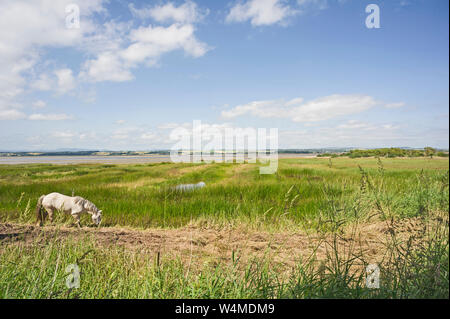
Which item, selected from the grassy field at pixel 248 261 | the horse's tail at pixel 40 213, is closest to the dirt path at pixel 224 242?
the grassy field at pixel 248 261

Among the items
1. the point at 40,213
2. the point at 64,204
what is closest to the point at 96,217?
the point at 64,204

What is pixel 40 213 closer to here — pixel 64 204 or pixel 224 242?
pixel 64 204

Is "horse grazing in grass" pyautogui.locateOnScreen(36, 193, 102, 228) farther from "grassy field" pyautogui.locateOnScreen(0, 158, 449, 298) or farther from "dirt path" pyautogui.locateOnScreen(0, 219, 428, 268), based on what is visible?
"dirt path" pyautogui.locateOnScreen(0, 219, 428, 268)

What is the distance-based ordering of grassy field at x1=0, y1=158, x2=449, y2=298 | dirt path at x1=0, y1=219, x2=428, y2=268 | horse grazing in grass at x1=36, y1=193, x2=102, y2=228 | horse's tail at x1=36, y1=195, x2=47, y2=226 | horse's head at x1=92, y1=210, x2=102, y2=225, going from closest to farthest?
1. grassy field at x1=0, y1=158, x2=449, y2=298
2. dirt path at x1=0, y1=219, x2=428, y2=268
3. horse grazing in grass at x1=36, y1=193, x2=102, y2=228
4. horse's tail at x1=36, y1=195, x2=47, y2=226
5. horse's head at x1=92, y1=210, x2=102, y2=225

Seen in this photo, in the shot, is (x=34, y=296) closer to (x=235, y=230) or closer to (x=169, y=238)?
(x=169, y=238)

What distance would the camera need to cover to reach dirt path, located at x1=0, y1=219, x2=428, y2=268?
3.78 meters

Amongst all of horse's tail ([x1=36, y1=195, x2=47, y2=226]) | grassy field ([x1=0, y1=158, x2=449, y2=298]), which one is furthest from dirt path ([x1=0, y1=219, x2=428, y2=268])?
horse's tail ([x1=36, y1=195, x2=47, y2=226])

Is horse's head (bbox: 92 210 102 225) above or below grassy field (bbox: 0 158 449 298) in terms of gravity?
below

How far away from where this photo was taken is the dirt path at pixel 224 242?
378 centimetres

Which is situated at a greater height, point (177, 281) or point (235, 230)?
point (177, 281)
